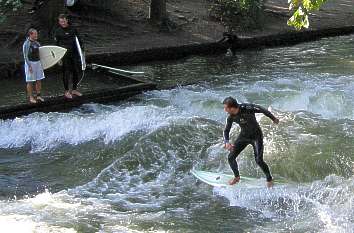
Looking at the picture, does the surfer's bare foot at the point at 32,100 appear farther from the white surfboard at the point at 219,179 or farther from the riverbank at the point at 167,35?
the white surfboard at the point at 219,179

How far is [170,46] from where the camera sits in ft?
62.0

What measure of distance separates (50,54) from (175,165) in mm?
4032

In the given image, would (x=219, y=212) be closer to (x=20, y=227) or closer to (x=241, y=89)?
(x=20, y=227)

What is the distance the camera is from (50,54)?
12.3 m

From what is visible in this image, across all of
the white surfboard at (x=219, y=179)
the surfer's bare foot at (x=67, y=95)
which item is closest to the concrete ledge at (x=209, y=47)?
the surfer's bare foot at (x=67, y=95)

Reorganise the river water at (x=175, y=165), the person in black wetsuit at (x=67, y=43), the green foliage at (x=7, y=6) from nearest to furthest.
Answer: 1. the river water at (x=175, y=165)
2. the person in black wetsuit at (x=67, y=43)
3. the green foliage at (x=7, y=6)

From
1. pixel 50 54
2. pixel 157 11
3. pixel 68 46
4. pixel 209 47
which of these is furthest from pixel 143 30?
pixel 68 46

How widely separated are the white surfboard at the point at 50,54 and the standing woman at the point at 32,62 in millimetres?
321

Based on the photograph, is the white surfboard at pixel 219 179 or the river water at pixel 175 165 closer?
the river water at pixel 175 165

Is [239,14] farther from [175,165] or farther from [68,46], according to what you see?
[175,165]

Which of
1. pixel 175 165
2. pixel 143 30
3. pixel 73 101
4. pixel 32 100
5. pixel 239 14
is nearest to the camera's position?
pixel 175 165

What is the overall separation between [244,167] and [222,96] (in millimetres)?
4111

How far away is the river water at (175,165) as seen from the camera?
8.20 m

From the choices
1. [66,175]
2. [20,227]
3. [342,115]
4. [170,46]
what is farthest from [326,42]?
[20,227]
